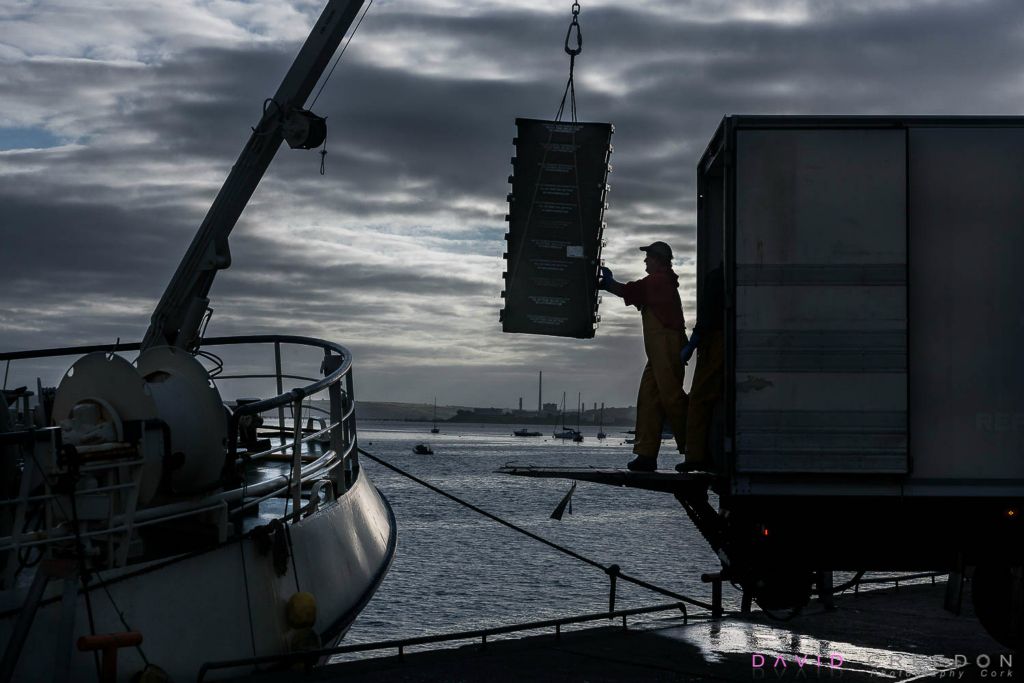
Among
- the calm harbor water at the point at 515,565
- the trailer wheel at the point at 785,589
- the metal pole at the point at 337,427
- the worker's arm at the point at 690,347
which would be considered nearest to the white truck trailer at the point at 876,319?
the trailer wheel at the point at 785,589

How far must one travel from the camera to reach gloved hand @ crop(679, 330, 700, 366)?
986 centimetres

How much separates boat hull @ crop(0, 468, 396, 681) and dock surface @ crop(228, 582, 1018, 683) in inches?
17.3

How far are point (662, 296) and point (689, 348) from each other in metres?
0.67

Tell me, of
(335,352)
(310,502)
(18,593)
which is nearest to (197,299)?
(335,352)

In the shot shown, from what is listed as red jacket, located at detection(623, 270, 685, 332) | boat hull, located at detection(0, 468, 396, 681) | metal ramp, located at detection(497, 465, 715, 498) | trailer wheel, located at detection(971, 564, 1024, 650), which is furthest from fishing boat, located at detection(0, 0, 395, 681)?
trailer wheel, located at detection(971, 564, 1024, 650)

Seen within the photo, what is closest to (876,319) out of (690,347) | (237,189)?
(690,347)

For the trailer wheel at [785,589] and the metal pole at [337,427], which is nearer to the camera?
the trailer wheel at [785,589]

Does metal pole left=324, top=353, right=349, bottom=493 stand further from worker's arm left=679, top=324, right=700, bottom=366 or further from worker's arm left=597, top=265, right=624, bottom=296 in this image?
worker's arm left=679, top=324, right=700, bottom=366

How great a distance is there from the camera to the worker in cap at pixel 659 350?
1026 centimetres

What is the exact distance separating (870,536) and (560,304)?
3.75m

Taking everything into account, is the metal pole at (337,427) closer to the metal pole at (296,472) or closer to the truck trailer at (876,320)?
the metal pole at (296,472)

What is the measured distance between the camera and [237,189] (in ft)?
55.9

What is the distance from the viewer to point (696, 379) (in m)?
9.95

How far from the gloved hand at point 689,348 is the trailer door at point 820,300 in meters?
1.16
